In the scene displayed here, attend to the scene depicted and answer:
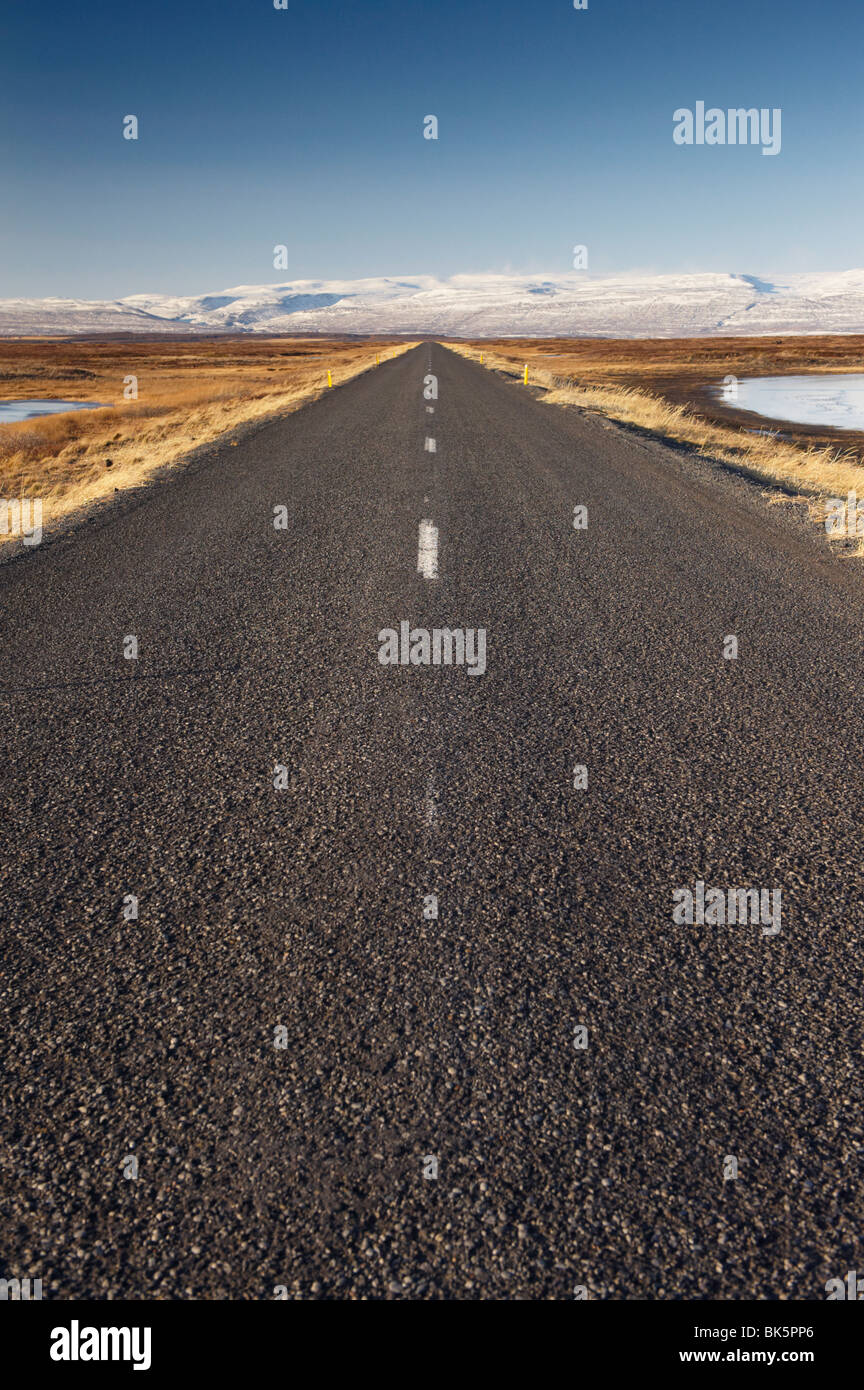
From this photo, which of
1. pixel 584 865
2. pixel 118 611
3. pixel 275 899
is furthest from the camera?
pixel 118 611

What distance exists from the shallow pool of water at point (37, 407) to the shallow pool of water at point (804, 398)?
96.8 feet

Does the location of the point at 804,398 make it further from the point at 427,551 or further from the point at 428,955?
the point at 428,955

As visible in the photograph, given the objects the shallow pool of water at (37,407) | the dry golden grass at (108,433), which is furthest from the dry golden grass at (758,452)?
the shallow pool of water at (37,407)

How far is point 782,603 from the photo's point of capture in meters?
6.58

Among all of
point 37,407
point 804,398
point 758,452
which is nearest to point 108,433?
point 37,407

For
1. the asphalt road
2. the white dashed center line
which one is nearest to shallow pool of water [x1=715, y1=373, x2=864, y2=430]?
the white dashed center line

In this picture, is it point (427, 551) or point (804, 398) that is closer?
point (427, 551)

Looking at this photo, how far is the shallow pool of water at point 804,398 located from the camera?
27094mm

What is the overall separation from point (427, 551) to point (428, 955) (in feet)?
19.1

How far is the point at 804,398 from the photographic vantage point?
1393 inches

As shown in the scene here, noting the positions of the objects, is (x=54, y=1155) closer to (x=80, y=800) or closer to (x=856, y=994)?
(x=80, y=800)

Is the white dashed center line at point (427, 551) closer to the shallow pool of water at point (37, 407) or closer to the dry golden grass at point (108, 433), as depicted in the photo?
the dry golden grass at point (108, 433)
